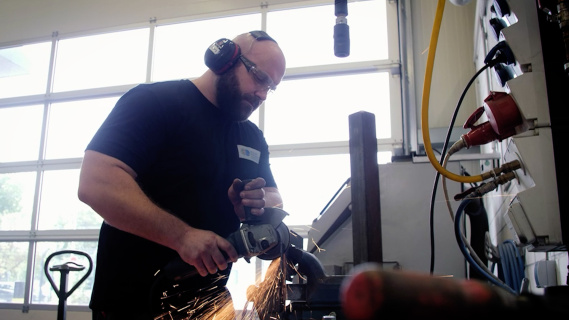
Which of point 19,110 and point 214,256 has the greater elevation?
point 19,110

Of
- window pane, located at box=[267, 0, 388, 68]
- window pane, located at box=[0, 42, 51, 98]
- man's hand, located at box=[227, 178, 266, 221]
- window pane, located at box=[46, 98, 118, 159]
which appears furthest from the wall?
window pane, located at box=[0, 42, 51, 98]

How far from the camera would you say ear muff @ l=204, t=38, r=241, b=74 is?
1763 mm

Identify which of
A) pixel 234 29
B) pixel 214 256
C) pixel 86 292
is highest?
pixel 234 29

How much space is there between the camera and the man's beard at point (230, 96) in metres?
1.76

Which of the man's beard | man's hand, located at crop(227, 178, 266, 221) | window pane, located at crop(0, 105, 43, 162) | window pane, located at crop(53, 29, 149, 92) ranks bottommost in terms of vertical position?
man's hand, located at crop(227, 178, 266, 221)

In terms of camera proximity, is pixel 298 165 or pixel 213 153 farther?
pixel 298 165

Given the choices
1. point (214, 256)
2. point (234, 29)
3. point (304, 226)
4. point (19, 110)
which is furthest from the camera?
point (19, 110)

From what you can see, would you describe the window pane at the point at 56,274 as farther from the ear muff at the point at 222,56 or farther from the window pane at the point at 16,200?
the ear muff at the point at 222,56

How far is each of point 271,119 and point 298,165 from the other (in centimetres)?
51

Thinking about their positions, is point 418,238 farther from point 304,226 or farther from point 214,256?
point 304,226

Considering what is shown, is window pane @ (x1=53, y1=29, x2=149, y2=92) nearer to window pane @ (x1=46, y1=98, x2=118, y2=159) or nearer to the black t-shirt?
window pane @ (x1=46, y1=98, x2=118, y2=159)

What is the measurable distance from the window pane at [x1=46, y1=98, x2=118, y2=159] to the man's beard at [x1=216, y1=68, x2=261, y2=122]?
3.62 m

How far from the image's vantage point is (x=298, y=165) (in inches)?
178

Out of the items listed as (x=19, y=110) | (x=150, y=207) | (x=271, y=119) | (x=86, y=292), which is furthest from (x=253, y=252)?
(x=19, y=110)
